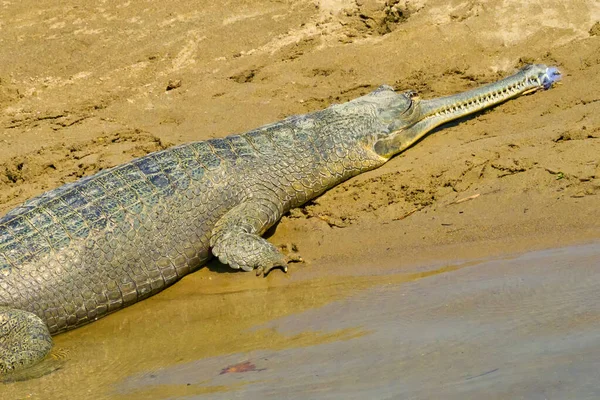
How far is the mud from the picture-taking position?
5.88 metres

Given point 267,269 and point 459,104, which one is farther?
point 459,104

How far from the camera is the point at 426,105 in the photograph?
798 centimetres

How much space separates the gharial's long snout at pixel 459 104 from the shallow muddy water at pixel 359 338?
2146mm

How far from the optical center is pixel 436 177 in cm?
711

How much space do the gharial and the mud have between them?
18 cm

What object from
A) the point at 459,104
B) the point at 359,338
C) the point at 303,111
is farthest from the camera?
the point at 303,111

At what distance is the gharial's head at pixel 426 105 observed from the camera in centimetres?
777

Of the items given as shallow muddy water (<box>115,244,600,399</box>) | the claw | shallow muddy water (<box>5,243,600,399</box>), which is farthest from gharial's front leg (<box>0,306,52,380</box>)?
the claw

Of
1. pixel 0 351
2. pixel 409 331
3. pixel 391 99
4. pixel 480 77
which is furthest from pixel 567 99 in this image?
pixel 0 351

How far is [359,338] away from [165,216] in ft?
7.39

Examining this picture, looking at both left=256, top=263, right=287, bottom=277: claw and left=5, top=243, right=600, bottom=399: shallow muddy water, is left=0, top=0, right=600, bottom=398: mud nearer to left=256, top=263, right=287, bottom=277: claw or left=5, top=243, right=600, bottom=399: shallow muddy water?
left=5, top=243, right=600, bottom=399: shallow muddy water

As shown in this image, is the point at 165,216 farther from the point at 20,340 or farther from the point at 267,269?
the point at 20,340

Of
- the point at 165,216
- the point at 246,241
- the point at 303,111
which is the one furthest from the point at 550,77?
the point at 165,216

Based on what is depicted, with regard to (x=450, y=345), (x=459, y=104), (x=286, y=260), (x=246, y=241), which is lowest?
(x=286, y=260)
